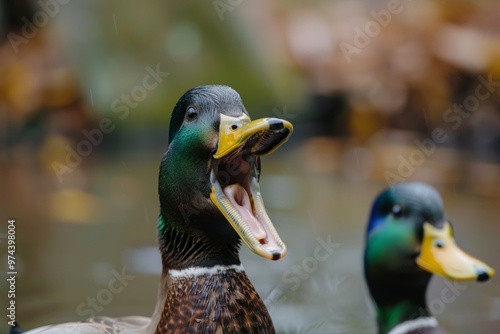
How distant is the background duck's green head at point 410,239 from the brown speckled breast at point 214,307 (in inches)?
43.0

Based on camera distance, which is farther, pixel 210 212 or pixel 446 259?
pixel 446 259

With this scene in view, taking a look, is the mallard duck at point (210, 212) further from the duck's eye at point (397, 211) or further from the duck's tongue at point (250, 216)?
the duck's eye at point (397, 211)

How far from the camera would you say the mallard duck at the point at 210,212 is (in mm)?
2328

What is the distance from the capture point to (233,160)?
2396 mm

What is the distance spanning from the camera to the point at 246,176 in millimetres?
2381

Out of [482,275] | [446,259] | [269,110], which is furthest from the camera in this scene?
[269,110]

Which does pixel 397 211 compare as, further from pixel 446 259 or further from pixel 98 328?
pixel 98 328

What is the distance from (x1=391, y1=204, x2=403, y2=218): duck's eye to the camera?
356 cm

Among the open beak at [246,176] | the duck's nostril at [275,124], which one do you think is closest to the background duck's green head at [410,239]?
the open beak at [246,176]

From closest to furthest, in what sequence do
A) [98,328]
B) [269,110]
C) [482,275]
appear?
[98,328], [482,275], [269,110]

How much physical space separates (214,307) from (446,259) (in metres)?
1.23

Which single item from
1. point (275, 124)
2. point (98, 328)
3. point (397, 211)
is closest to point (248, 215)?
point (275, 124)

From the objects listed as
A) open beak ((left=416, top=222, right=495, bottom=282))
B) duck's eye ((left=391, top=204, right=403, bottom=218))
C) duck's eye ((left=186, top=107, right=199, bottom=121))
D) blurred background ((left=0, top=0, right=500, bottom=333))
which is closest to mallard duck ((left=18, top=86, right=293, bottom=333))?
duck's eye ((left=186, top=107, right=199, bottom=121))

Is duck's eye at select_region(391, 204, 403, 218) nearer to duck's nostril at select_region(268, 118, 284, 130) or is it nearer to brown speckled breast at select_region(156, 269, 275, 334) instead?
brown speckled breast at select_region(156, 269, 275, 334)
